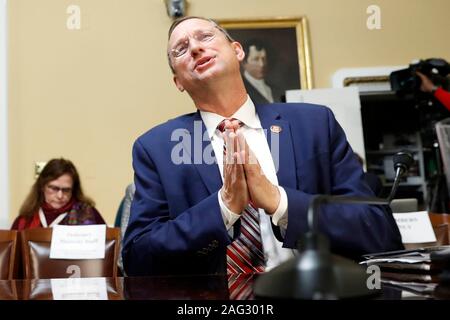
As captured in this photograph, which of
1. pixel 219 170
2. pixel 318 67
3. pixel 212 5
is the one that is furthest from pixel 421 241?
pixel 212 5

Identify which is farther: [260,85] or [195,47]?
[260,85]

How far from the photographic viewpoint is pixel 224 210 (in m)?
1.38

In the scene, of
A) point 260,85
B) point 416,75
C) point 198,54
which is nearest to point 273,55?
point 260,85

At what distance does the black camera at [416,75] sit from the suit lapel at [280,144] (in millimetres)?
3212

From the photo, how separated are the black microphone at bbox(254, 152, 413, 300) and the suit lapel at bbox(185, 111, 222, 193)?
866 millimetres

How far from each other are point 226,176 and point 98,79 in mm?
3700

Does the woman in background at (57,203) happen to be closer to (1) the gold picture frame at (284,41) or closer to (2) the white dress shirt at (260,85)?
(2) the white dress shirt at (260,85)

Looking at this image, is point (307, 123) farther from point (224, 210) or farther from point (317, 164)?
point (224, 210)

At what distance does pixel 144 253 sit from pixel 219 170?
0.97 ft

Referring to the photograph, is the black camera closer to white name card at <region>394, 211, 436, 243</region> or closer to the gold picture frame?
the gold picture frame

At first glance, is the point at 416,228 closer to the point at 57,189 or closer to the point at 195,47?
the point at 195,47

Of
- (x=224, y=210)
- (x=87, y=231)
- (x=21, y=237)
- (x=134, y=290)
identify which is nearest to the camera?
(x=134, y=290)

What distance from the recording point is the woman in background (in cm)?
392

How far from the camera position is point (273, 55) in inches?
194
